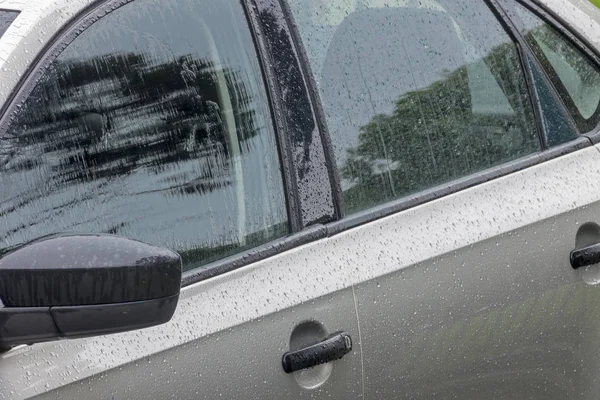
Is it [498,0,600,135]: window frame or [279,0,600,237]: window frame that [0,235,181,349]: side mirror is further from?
[498,0,600,135]: window frame

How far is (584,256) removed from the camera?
2.94m

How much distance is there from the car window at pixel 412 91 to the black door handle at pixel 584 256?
27 cm

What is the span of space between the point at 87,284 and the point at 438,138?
1204 mm

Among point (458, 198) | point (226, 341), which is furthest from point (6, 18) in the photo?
point (458, 198)

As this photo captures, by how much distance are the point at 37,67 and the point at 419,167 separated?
0.94m

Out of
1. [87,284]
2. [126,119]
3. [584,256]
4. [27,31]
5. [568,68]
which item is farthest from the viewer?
[568,68]

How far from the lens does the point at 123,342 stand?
7.45 feet

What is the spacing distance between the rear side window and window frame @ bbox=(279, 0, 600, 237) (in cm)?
62

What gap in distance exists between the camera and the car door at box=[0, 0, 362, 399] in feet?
7.39

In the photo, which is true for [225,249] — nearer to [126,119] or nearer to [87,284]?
[126,119]

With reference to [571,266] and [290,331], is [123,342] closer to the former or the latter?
[290,331]

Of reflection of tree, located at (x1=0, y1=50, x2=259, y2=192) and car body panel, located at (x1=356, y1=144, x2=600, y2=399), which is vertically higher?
reflection of tree, located at (x1=0, y1=50, x2=259, y2=192)

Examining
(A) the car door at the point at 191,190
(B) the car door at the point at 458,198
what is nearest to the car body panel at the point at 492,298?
(B) the car door at the point at 458,198

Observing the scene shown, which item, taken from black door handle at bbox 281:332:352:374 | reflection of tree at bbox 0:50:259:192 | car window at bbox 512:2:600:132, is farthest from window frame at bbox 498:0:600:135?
black door handle at bbox 281:332:352:374
